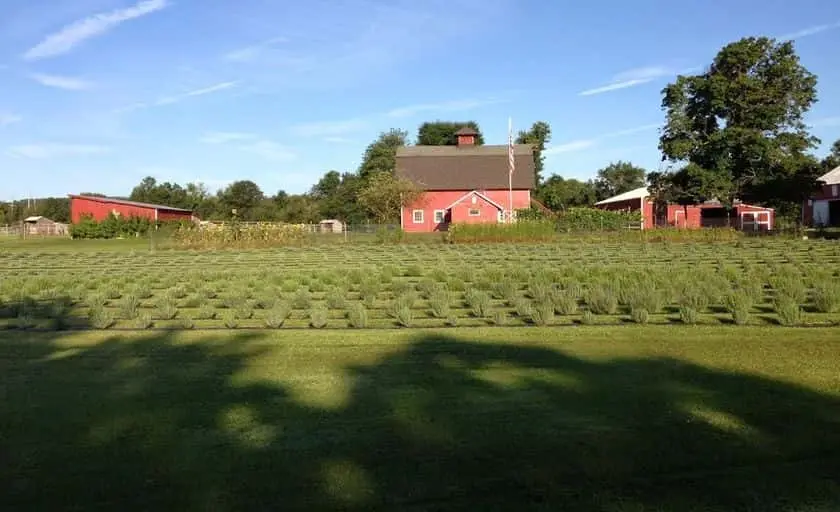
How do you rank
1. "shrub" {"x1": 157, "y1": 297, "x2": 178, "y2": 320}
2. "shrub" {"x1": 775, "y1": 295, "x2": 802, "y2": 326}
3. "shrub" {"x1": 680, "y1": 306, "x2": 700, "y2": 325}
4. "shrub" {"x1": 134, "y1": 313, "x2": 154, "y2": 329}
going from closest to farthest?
"shrub" {"x1": 775, "y1": 295, "x2": 802, "y2": 326}
"shrub" {"x1": 680, "y1": 306, "x2": 700, "y2": 325}
"shrub" {"x1": 134, "y1": 313, "x2": 154, "y2": 329}
"shrub" {"x1": 157, "y1": 297, "x2": 178, "y2": 320}

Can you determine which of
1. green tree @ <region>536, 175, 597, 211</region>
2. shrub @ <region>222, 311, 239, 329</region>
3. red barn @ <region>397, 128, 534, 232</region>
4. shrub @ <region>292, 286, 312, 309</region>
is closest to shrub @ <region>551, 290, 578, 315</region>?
shrub @ <region>292, 286, 312, 309</region>

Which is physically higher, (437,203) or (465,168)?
(465,168)

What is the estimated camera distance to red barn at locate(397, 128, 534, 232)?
2569 inches

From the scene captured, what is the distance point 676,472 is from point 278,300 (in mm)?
9968

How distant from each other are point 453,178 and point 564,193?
24.3 meters

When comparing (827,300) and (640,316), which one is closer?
(640,316)

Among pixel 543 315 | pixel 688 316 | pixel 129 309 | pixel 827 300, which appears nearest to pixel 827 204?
pixel 827 300

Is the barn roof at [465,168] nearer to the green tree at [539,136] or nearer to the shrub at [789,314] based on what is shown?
the green tree at [539,136]

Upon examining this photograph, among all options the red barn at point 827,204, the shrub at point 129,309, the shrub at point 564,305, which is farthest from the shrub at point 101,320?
the red barn at point 827,204

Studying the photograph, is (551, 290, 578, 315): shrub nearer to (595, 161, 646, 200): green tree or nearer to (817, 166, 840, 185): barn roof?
(817, 166, 840, 185): barn roof

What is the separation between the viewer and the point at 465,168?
68.3 meters

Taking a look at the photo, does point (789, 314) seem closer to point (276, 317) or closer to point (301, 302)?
point (276, 317)

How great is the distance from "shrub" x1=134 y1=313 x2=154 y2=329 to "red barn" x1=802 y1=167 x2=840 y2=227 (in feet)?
188

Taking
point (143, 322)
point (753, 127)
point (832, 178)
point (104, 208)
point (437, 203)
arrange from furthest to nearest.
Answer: point (104, 208) → point (437, 203) → point (832, 178) → point (753, 127) → point (143, 322)
